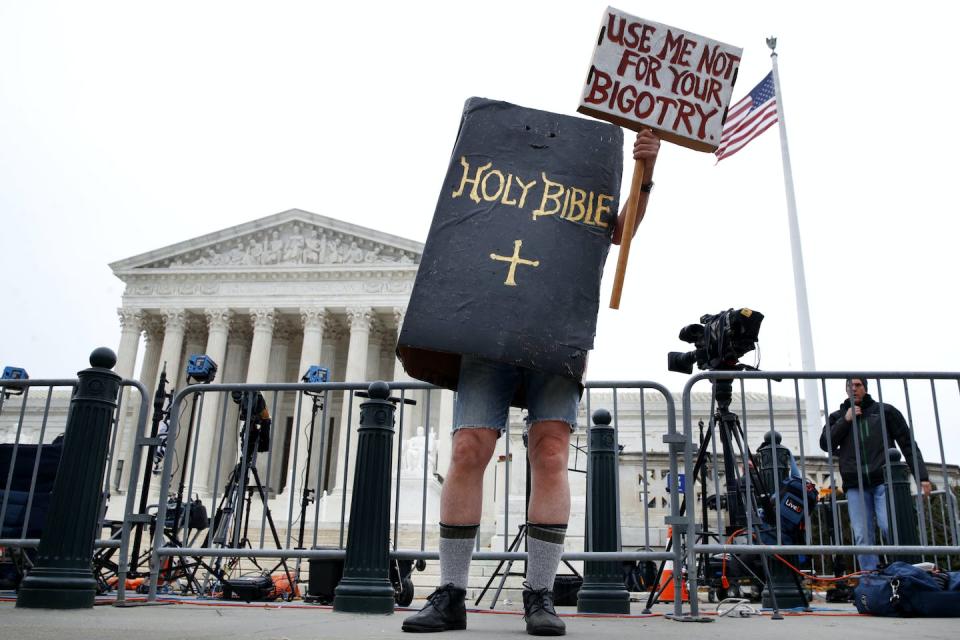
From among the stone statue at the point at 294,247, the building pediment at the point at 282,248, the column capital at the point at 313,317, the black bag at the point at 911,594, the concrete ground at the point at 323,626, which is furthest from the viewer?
the stone statue at the point at 294,247

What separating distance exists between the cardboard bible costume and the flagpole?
640 inches

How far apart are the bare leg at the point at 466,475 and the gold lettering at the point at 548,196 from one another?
916 millimetres

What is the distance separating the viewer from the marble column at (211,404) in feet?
117

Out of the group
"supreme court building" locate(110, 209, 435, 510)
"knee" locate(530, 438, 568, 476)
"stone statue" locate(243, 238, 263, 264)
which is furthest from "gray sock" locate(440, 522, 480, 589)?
"stone statue" locate(243, 238, 263, 264)

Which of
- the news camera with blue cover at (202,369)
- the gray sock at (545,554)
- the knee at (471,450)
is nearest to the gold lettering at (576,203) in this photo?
the knee at (471,450)

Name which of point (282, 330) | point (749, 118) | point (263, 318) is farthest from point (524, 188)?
point (282, 330)

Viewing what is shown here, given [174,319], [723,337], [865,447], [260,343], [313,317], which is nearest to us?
[723,337]

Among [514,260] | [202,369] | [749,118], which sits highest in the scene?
[749,118]

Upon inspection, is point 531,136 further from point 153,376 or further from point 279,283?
point 153,376

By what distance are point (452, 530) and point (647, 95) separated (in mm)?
2141

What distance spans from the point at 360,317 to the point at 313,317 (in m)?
2.37

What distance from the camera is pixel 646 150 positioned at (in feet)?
11.3

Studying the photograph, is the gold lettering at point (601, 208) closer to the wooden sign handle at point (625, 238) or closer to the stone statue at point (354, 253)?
the wooden sign handle at point (625, 238)

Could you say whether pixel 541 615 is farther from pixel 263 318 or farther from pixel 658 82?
pixel 263 318
